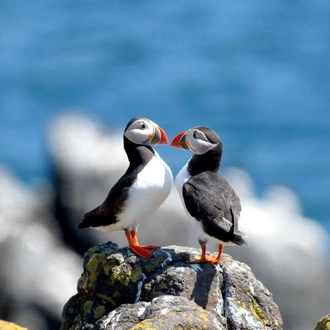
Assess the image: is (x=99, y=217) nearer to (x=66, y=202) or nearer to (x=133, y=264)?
(x=133, y=264)

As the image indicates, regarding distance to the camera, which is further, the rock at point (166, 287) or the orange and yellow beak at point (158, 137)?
the orange and yellow beak at point (158, 137)

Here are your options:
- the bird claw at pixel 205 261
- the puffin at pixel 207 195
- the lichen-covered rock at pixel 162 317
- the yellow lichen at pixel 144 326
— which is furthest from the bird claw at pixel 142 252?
the yellow lichen at pixel 144 326

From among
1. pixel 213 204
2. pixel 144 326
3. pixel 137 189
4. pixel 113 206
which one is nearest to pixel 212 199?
pixel 213 204

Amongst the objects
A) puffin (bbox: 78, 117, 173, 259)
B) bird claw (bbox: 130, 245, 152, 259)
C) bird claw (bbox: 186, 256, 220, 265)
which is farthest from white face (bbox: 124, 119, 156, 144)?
bird claw (bbox: 186, 256, 220, 265)

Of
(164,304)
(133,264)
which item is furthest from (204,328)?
(133,264)

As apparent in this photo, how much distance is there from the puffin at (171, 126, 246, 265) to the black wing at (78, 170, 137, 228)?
52cm

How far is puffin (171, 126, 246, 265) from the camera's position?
1130 centimetres

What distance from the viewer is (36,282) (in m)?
17.5

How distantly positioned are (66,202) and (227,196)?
266 inches

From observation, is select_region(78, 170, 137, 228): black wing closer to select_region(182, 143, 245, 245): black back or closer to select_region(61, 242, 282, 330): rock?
select_region(61, 242, 282, 330): rock

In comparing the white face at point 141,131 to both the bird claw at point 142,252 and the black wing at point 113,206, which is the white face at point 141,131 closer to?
the black wing at point 113,206

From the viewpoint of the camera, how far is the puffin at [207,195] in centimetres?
1130

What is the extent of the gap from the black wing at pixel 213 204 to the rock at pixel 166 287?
0.39m

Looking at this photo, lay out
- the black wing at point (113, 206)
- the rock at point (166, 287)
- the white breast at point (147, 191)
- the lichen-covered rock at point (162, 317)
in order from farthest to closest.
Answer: the black wing at point (113, 206) → the white breast at point (147, 191) → the rock at point (166, 287) → the lichen-covered rock at point (162, 317)
